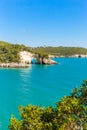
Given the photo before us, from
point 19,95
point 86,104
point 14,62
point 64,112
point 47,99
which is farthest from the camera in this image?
→ point 14,62

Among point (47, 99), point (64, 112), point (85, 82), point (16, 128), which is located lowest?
point (47, 99)

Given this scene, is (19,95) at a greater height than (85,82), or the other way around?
(85,82)

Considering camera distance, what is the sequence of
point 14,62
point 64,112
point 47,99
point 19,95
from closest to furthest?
1. point 64,112
2. point 47,99
3. point 19,95
4. point 14,62

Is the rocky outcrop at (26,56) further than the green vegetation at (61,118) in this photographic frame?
Yes

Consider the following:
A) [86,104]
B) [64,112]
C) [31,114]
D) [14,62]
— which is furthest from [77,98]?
[14,62]

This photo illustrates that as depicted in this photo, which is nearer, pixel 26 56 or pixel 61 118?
pixel 61 118

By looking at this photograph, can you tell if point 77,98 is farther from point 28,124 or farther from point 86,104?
point 28,124

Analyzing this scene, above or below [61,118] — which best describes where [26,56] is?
above

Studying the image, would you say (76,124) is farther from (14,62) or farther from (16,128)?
(14,62)

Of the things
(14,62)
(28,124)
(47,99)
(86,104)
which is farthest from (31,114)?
(14,62)

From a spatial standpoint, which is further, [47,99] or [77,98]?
[47,99]

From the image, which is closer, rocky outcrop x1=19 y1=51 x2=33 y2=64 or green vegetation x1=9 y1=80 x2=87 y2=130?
green vegetation x1=9 y1=80 x2=87 y2=130
